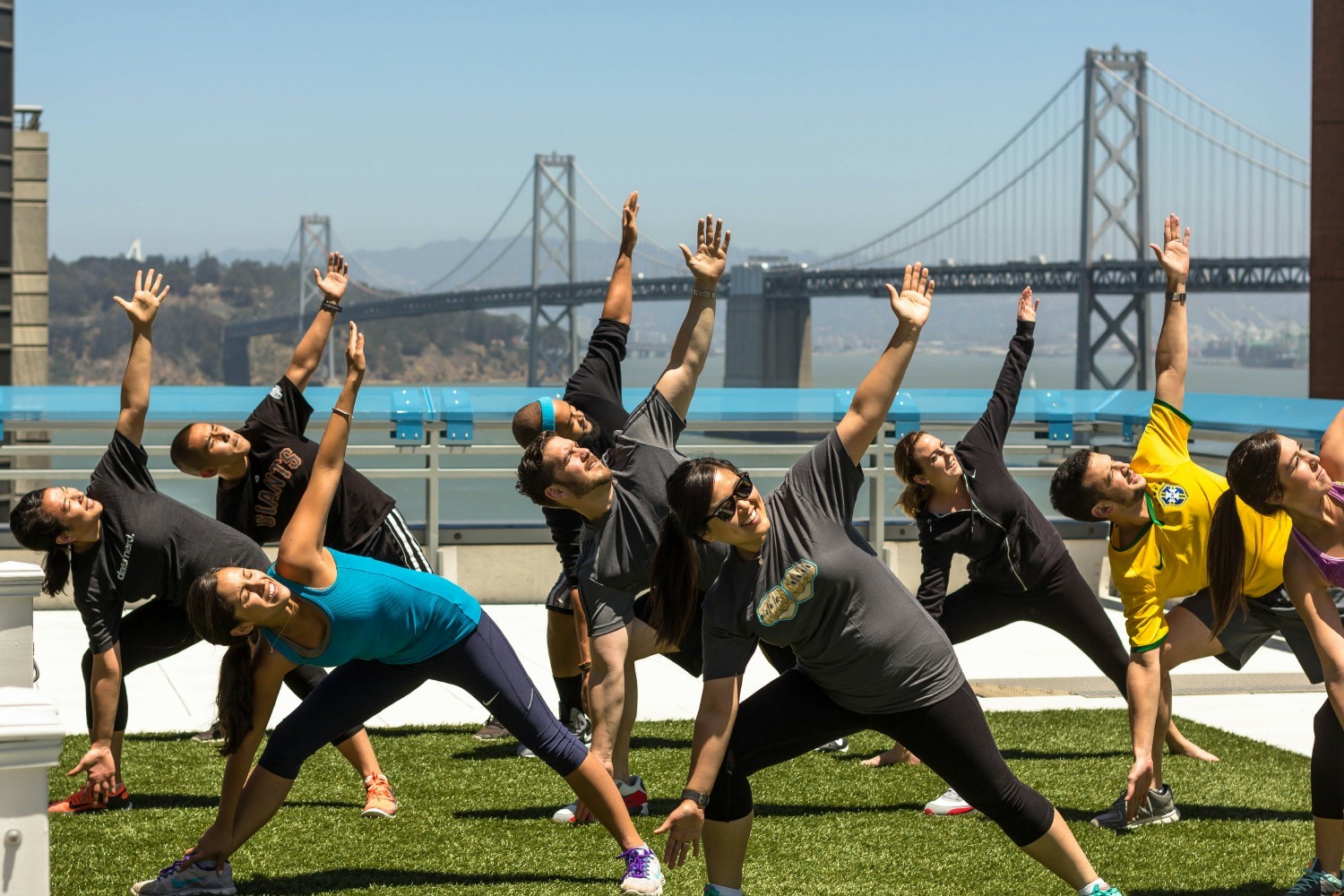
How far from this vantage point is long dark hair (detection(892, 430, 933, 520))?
16.2 ft

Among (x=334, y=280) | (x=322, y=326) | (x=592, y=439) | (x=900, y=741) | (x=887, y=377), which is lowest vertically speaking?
(x=900, y=741)

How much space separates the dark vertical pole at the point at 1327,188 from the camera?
1302 centimetres

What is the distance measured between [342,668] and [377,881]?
2.15 ft

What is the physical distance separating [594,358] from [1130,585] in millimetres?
1872

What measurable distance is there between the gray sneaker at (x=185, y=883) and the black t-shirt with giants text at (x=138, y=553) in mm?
784

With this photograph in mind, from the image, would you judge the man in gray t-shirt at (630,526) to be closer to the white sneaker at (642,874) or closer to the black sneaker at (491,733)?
the white sneaker at (642,874)

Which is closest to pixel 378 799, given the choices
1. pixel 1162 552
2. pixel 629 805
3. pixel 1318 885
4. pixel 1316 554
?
pixel 629 805

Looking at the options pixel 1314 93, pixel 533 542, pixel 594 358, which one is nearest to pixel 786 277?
pixel 1314 93

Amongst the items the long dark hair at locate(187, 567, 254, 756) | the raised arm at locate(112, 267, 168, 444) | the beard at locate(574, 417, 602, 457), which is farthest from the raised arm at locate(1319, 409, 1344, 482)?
the raised arm at locate(112, 267, 168, 444)

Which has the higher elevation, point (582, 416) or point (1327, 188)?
point (1327, 188)

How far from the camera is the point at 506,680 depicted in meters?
3.84

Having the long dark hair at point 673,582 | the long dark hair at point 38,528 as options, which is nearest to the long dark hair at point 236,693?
the long dark hair at point 38,528

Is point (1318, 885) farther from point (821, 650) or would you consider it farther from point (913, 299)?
point (913, 299)

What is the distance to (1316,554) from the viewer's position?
3.51m
